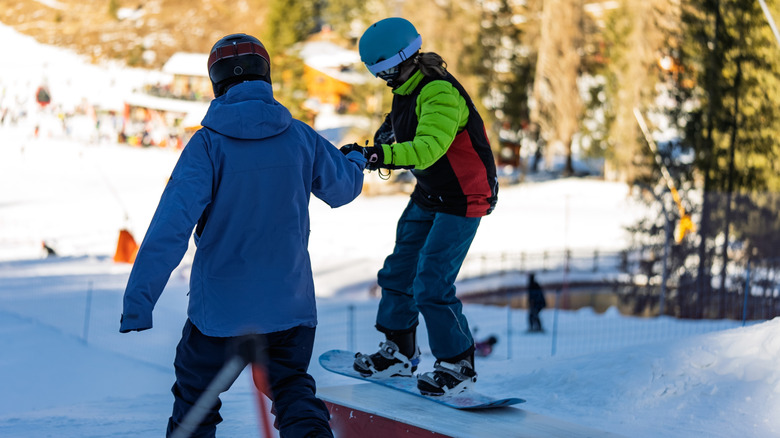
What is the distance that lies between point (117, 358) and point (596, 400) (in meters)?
5.35

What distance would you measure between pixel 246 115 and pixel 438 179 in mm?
1346

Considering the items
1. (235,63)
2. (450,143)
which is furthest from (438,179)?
(235,63)

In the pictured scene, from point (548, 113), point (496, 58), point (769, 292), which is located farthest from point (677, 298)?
point (496, 58)

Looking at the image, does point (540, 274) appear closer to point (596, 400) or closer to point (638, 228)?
point (638, 228)

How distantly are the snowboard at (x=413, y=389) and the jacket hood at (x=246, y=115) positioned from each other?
5.34 ft

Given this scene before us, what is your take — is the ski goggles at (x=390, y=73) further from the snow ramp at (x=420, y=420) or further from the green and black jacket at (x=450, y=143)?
the snow ramp at (x=420, y=420)

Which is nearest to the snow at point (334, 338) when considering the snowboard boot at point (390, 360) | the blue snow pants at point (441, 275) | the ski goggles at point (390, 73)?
the snowboard boot at point (390, 360)

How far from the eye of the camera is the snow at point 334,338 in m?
4.39

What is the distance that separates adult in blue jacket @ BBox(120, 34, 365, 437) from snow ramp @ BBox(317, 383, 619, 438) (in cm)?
69

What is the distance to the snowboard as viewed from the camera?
142 inches

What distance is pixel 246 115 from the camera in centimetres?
265

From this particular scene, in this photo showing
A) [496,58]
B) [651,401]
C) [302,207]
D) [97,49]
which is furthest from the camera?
[97,49]

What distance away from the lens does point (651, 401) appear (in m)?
4.51

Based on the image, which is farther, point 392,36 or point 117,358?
point 117,358
